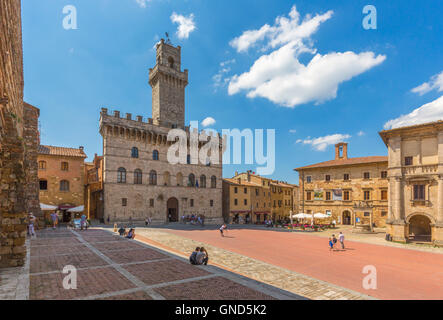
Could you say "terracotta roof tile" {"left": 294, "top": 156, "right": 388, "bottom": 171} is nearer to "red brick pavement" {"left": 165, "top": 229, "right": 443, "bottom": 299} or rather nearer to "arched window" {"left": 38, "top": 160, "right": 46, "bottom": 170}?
"red brick pavement" {"left": 165, "top": 229, "right": 443, "bottom": 299}

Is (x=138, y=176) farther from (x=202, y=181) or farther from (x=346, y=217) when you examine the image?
(x=346, y=217)

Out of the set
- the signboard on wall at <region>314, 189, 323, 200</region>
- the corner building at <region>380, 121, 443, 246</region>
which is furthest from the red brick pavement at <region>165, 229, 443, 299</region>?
the signboard on wall at <region>314, 189, 323, 200</region>

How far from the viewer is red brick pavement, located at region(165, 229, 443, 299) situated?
9805mm

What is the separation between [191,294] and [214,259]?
6.27 meters

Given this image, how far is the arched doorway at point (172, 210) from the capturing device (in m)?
38.7

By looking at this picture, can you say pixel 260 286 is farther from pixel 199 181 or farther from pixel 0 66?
pixel 199 181

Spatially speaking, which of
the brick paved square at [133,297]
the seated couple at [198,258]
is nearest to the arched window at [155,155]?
the seated couple at [198,258]

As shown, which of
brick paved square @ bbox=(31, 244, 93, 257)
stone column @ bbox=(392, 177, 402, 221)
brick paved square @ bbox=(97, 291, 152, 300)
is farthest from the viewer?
stone column @ bbox=(392, 177, 402, 221)

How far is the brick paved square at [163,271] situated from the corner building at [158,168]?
2435 cm

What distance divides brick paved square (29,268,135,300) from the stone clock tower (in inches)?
1277

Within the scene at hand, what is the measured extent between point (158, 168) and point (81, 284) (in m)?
30.3

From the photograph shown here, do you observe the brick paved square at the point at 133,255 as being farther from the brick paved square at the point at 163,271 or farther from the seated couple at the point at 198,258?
the seated couple at the point at 198,258

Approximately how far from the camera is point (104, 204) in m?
32.5
